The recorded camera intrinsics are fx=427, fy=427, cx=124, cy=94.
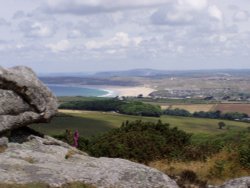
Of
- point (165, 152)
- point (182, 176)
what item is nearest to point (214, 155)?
point (165, 152)

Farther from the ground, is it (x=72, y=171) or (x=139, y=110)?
(x=72, y=171)

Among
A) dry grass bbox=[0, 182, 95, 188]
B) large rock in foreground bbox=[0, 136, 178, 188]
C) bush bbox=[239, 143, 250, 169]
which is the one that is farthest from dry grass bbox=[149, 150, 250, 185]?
dry grass bbox=[0, 182, 95, 188]

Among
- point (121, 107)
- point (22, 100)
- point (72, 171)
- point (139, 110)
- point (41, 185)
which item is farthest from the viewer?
point (121, 107)

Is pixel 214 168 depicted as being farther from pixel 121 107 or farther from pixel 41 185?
pixel 121 107

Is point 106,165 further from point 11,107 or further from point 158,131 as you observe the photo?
point 158,131

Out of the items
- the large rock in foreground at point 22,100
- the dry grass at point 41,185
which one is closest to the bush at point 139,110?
the large rock in foreground at point 22,100

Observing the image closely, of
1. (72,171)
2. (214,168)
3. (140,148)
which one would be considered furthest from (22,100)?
(214,168)

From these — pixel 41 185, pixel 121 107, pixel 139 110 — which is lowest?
pixel 139 110

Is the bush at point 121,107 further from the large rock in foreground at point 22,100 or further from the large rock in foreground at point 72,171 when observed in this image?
the large rock in foreground at point 72,171
